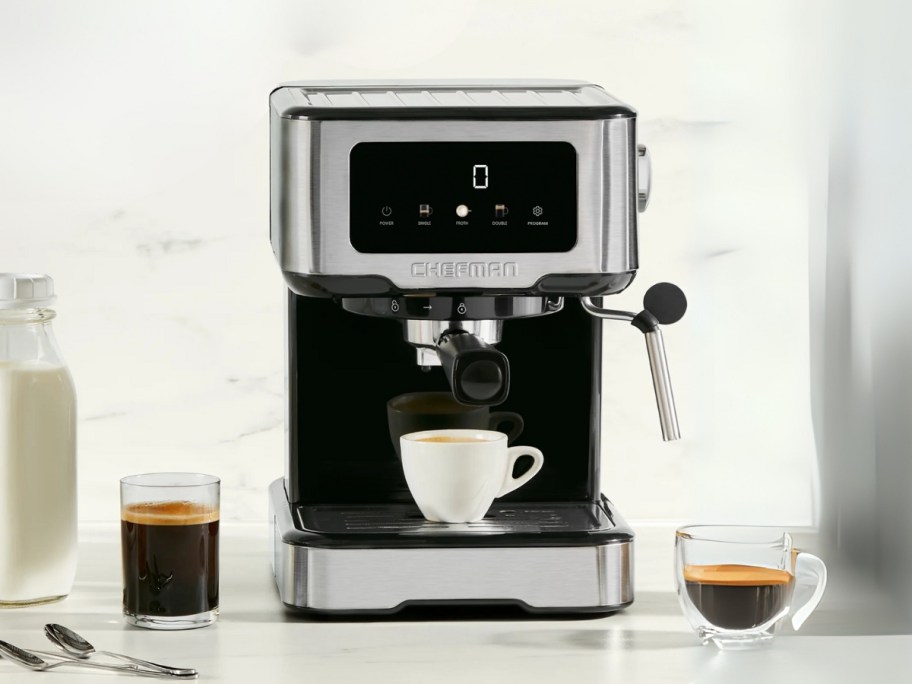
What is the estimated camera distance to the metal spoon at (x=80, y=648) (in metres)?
0.82

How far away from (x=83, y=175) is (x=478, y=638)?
0.63 metres

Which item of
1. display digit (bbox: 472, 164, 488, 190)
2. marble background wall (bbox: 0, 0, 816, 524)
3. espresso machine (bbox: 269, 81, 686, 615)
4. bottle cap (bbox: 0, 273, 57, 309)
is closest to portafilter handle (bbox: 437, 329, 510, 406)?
espresso machine (bbox: 269, 81, 686, 615)

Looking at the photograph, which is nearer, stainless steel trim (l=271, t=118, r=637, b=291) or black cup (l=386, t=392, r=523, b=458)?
stainless steel trim (l=271, t=118, r=637, b=291)

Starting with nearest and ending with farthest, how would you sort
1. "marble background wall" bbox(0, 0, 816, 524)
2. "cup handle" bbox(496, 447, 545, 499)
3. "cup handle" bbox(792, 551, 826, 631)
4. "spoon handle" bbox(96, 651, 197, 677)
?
"spoon handle" bbox(96, 651, 197, 677) → "cup handle" bbox(792, 551, 826, 631) → "cup handle" bbox(496, 447, 545, 499) → "marble background wall" bbox(0, 0, 816, 524)

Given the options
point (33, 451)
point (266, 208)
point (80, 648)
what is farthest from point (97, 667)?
point (266, 208)

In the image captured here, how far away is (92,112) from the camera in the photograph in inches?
50.0

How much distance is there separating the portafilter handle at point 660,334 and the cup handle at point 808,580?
132 millimetres

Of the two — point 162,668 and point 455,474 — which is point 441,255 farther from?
point 162,668

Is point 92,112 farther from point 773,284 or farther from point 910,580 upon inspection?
point 910,580

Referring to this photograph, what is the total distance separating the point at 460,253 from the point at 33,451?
0.35 metres

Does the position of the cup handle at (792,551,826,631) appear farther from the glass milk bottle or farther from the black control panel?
the glass milk bottle

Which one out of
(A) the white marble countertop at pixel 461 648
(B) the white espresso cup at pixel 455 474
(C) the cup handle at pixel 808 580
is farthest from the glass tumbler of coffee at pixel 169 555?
(C) the cup handle at pixel 808 580

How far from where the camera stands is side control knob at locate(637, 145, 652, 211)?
3.06 feet

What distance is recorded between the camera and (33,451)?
981 mm
